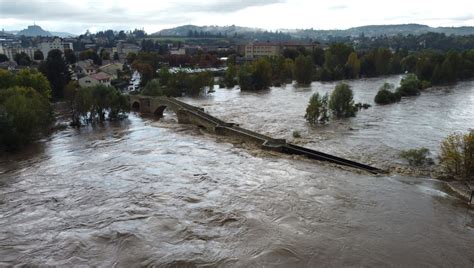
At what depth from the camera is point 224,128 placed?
118 feet

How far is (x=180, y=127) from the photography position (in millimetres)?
40719

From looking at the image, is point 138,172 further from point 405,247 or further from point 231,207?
point 405,247

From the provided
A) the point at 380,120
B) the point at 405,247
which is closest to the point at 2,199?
the point at 405,247

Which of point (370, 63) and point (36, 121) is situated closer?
point (36, 121)

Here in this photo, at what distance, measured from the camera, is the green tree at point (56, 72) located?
57.5 metres

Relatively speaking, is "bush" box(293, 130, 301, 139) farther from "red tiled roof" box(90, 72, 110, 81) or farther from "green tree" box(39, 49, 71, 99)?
"red tiled roof" box(90, 72, 110, 81)

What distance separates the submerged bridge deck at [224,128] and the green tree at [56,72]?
44.1 ft

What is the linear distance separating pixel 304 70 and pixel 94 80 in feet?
126

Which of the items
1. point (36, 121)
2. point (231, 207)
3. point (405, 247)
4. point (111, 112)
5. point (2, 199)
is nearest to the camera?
point (405, 247)

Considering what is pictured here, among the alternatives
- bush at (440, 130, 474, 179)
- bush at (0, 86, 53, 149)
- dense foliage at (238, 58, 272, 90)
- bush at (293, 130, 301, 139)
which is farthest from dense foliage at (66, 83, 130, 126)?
bush at (440, 130, 474, 179)

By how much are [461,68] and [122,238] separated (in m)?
82.8

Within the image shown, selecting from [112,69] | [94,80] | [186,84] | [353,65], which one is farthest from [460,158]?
[112,69]

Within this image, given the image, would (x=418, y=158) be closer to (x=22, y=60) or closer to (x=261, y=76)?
(x=261, y=76)

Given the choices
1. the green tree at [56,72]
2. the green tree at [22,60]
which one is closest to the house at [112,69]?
the green tree at [22,60]
